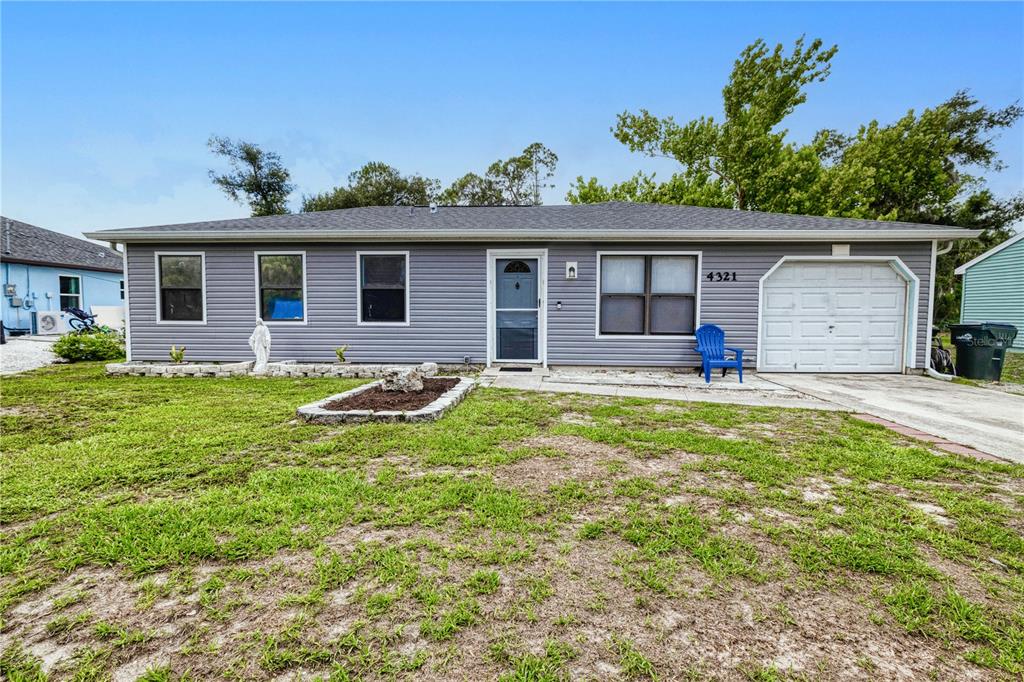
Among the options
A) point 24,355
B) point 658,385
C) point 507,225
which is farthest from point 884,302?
point 24,355

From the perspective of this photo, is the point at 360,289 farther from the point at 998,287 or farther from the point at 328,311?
the point at 998,287

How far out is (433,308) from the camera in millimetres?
8258

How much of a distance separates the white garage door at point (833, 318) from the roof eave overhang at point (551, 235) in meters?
0.57

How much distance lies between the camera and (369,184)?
1106 inches

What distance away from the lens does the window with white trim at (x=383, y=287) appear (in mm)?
8273

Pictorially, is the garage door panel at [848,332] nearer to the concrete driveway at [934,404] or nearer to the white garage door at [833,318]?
the white garage door at [833,318]

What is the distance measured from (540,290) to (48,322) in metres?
18.0

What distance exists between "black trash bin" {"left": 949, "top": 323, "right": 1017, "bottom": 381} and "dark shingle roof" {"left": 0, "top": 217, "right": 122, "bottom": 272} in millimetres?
24377

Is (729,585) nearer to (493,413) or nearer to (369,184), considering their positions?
(493,413)

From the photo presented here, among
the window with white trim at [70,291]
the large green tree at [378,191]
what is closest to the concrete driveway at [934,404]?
the window with white trim at [70,291]

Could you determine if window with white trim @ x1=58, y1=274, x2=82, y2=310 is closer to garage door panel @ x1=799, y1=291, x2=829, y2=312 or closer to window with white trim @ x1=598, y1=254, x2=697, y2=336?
window with white trim @ x1=598, y1=254, x2=697, y2=336

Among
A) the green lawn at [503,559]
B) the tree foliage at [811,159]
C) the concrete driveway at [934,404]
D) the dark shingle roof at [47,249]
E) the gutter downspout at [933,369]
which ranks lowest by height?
the green lawn at [503,559]

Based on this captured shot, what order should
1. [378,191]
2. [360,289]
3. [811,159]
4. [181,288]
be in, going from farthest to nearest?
1. [378,191]
2. [811,159]
3. [181,288]
4. [360,289]

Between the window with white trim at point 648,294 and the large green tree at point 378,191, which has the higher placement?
the large green tree at point 378,191
